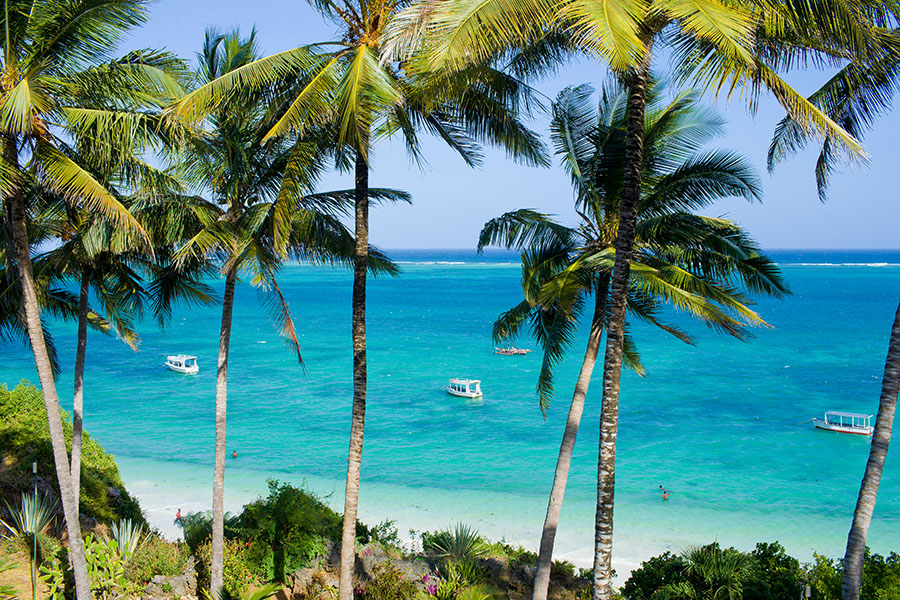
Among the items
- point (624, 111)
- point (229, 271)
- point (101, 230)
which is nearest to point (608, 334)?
point (624, 111)

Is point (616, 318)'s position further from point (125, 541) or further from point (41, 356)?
point (125, 541)

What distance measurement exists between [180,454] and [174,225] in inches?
886

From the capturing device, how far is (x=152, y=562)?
464 inches

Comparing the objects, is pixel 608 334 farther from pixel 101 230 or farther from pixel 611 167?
pixel 101 230

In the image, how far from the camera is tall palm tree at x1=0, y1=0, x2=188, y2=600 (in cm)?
821

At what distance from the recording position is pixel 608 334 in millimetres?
8492

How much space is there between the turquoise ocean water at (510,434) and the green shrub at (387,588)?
714cm

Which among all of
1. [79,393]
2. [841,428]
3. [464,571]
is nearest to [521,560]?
[464,571]

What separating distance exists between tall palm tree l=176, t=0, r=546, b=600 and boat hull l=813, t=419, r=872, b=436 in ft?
102

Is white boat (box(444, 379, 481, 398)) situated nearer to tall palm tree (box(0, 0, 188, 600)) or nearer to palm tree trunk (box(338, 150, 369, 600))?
palm tree trunk (box(338, 150, 369, 600))

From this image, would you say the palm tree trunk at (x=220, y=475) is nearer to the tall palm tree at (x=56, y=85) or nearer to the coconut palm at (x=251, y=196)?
the coconut palm at (x=251, y=196)

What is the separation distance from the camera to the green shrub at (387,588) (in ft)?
35.9

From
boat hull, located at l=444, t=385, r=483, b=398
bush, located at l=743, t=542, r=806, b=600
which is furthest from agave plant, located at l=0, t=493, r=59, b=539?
boat hull, located at l=444, t=385, r=483, b=398

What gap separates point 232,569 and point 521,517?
44.2 feet
